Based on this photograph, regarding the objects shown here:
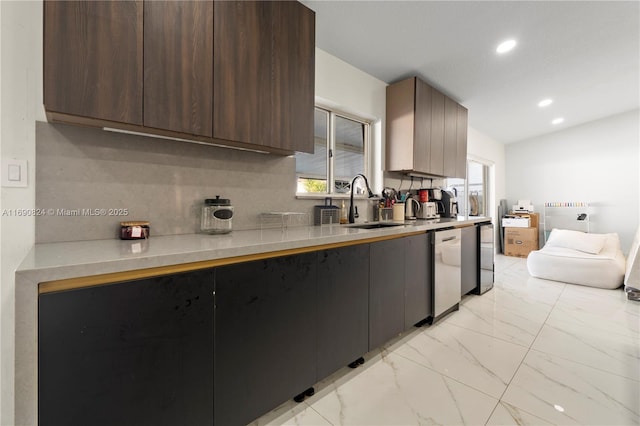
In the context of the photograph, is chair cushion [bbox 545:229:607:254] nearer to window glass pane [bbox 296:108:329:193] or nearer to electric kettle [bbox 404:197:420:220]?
electric kettle [bbox 404:197:420:220]

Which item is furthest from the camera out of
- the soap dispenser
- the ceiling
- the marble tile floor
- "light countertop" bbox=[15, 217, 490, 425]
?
the soap dispenser

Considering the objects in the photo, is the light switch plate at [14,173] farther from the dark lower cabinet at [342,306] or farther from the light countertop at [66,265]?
the dark lower cabinet at [342,306]

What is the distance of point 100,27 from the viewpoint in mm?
1080

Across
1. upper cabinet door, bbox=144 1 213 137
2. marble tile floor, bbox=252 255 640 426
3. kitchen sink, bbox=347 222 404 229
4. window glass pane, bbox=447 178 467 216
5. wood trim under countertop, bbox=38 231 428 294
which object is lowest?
marble tile floor, bbox=252 255 640 426

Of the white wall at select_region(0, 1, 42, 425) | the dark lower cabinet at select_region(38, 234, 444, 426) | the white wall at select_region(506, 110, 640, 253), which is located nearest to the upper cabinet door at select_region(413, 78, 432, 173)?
the dark lower cabinet at select_region(38, 234, 444, 426)

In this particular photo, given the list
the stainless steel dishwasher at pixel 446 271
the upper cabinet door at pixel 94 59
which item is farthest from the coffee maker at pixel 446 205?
the upper cabinet door at pixel 94 59

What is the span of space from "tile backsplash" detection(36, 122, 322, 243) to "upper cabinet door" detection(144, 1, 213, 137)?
0.30 meters

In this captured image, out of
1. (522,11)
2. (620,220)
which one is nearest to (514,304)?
(522,11)

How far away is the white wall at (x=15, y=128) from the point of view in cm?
110

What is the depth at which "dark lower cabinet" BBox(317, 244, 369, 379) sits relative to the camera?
149cm

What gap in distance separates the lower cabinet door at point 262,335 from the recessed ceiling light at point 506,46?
2684 mm

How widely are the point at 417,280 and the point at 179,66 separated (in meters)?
2.08

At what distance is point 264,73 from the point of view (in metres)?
1.59

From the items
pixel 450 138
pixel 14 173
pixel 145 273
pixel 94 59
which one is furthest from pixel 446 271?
pixel 14 173
